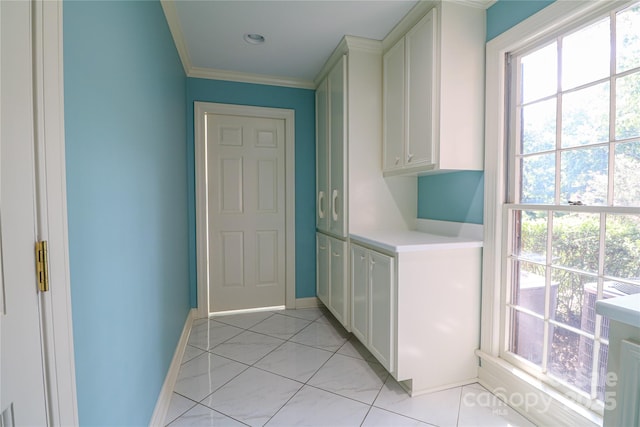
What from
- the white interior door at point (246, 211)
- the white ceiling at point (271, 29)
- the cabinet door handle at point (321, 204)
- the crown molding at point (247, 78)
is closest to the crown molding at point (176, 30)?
the white ceiling at point (271, 29)

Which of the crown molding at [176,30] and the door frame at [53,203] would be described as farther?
the crown molding at [176,30]

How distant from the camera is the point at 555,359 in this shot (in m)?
1.55

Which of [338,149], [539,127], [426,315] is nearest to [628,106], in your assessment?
[539,127]

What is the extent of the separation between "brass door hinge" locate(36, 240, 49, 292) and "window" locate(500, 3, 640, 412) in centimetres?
202

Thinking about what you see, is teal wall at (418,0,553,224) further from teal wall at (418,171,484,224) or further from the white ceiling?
the white ceiling

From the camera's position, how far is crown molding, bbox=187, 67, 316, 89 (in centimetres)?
289

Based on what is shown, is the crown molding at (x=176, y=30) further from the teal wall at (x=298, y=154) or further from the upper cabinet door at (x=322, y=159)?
the upper cabinet door at (x=322, y=159)

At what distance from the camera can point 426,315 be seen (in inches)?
69.5

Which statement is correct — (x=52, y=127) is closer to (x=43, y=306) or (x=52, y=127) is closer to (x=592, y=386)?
(x=43, y=306)

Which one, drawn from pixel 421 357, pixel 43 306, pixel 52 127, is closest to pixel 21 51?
pixel 52 127

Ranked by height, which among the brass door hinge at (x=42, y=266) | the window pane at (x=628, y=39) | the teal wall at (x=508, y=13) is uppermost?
the teal wall at (x=508, y=13)

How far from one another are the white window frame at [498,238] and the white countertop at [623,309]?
112 centimetres

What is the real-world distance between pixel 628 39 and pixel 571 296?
1.19 meters

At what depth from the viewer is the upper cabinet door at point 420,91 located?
6.01ft
